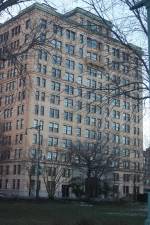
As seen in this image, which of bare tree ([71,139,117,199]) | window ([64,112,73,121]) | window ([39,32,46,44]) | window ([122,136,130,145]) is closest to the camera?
window ([39,32,46,44])

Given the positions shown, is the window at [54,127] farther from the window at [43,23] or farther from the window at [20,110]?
the window at [43,23]

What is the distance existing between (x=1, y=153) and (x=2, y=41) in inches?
2971

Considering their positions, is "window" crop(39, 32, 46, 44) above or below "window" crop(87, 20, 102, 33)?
below

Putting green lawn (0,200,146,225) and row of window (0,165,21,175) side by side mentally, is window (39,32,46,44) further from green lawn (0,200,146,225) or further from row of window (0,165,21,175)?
row of window (0,165,21,175)

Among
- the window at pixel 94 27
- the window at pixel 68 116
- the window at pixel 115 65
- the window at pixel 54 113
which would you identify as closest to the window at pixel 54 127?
the window at pixel 54 113

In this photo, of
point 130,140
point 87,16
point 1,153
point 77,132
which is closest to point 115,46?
point 87,16

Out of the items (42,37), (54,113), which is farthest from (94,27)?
(54,113)

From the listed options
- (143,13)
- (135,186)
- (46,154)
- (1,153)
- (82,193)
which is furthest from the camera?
(135,186)

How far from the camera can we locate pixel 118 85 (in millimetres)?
17922

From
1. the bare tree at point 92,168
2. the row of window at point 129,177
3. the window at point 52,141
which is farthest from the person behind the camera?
the row of window at point 129,177

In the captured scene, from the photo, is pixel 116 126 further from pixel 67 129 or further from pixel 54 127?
pixel 54 127

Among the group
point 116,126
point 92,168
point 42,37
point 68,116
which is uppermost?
point 68,116

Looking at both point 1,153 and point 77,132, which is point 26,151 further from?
point 77,132

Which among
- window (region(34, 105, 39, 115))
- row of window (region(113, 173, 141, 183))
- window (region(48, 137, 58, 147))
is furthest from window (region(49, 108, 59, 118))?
row of window (region(113, 173, 141, 183))
